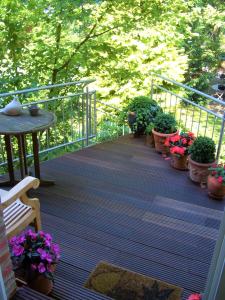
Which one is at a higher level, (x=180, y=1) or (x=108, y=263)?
(x=180, y=1)

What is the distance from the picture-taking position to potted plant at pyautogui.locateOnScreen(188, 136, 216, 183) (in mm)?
3523

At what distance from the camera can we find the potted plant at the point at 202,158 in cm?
352

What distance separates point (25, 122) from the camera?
2965mm

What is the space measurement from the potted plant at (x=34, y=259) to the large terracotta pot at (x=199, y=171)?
2190 millimetres

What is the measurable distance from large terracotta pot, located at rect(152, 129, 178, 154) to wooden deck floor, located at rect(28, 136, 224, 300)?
275 millimetres

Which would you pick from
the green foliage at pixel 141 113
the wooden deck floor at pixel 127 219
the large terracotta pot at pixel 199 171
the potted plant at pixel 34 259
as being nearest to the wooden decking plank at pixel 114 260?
the wooden deck floor at pixel 127 219

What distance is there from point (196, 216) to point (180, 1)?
5.51 metres

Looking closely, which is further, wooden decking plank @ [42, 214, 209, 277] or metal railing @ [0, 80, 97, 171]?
metal railing @ [0, 80, 97, 171]

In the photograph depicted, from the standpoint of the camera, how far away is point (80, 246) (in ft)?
8.00

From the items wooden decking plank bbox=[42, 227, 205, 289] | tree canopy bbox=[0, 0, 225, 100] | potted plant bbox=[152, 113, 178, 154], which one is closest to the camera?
wooden decking plank bbox=[42, 227, 205, 289]

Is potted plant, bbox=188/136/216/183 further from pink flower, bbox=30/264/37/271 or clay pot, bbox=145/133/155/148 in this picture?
pink flower, bbox=30/264/37/271

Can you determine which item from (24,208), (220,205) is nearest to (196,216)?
(220,205)

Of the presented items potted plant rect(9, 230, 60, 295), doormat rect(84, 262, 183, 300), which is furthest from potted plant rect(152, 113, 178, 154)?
potted plant rect(9, 230, 60, 295)

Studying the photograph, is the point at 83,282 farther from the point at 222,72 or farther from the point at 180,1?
the point at 222,72
